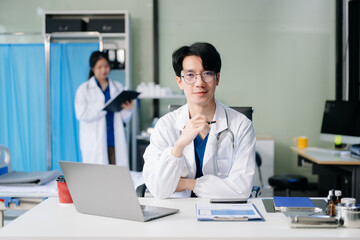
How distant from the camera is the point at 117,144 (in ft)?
14.6

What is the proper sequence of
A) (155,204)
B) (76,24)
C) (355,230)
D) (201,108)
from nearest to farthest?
(355,230), (155,204), (201,108), (76,24)

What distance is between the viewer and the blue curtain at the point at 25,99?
4582 mm

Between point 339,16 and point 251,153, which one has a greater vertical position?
point 339,16

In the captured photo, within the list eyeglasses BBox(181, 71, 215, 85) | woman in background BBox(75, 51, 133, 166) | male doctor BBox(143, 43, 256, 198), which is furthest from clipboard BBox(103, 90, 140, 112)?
eyeglasses BBox(181, 71, 215, 85)

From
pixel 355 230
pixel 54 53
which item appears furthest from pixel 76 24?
pixel 355 230

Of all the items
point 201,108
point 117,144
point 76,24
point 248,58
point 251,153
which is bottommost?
point 117,144

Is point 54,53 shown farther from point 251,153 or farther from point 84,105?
point 251,153

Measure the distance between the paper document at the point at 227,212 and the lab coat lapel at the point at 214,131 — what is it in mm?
420

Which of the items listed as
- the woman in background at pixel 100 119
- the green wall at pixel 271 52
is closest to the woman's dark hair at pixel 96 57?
the woman in background at pixel 100 119

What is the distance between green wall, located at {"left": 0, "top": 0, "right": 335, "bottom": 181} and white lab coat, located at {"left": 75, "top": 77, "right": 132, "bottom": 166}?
30.9 inches

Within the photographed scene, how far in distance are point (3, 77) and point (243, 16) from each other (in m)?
2.77

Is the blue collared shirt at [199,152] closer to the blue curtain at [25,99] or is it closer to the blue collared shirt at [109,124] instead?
the blue collared shirt at [109,124]

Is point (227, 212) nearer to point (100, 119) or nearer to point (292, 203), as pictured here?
point (292, 203)

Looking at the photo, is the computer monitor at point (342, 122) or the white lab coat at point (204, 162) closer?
the white lab coat at point (204, 162)
